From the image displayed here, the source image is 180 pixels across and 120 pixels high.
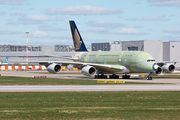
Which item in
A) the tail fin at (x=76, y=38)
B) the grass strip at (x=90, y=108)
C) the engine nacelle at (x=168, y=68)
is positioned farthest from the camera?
the tail fin at (x=76, y=38)

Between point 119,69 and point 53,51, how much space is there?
127073 mm

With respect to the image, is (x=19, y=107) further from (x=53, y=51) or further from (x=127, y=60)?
(x=53, y=51)

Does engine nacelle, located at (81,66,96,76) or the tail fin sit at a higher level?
the tail fin

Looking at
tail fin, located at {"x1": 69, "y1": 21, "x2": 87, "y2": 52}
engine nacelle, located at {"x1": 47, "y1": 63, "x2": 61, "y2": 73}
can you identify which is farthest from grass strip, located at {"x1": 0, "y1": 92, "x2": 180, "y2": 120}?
tail fin, located at {"x1": 69, "y1": 21, "x2": 87, "y2": 52}

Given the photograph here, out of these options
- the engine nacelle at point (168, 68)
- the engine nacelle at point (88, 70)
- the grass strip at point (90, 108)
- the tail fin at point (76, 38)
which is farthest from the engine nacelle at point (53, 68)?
the grass strip at point (90, 108)

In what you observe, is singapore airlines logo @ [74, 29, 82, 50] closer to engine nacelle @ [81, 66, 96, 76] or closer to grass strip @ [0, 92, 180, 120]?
engine nacelle @ [81, 66, 96, 76]

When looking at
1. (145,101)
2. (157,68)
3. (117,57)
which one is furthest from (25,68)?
(145,101)

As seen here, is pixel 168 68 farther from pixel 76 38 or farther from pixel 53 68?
pixel 53 68

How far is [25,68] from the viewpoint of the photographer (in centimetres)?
11112

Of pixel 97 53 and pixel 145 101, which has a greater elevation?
pixel 97 53

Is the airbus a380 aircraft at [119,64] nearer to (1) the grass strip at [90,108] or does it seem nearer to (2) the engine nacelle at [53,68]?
(2) the engine nacelle at [53,68]

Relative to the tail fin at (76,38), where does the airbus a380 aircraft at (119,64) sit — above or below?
below

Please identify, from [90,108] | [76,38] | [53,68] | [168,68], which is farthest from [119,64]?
[90,108]

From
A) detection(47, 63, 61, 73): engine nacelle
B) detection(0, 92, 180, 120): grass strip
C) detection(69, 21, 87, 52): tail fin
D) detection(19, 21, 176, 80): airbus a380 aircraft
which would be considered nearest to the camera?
detection(0, 92, 180, 120): grass strip
